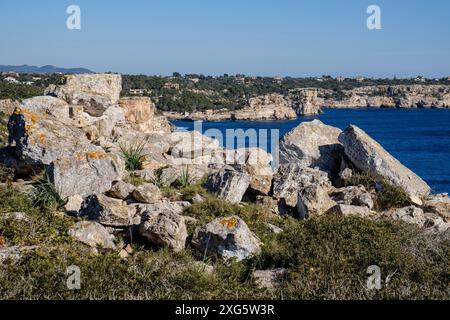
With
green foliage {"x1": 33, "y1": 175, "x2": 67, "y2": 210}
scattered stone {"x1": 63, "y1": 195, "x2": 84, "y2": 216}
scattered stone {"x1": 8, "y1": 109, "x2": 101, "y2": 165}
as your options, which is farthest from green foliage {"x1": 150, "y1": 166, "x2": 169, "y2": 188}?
green foliage {"x1": 33, "y1": 175, "x2": 67, "y2": 210}

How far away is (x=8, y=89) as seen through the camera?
6906 cm

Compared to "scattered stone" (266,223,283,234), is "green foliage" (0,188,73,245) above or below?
above

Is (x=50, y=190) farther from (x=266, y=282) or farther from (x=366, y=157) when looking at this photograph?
(x=366, y=157)

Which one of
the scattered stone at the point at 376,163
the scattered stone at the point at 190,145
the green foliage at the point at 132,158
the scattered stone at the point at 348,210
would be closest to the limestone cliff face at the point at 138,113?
the scattered stone at the point at 190,145

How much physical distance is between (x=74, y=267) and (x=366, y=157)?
9766 mm

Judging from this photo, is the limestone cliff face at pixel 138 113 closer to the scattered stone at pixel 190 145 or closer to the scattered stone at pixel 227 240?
the scattered stone at pixel 190 145

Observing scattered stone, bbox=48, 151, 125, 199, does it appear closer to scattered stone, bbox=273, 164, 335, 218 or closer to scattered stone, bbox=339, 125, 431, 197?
scattered stone, bbox=273, 164, 335, 218

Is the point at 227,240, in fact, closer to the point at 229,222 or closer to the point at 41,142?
the point at 229,222

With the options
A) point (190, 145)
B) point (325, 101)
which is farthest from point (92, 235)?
point (325, 101)

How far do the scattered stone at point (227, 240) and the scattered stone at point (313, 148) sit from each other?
7.42 metres

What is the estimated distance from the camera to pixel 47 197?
1079cm

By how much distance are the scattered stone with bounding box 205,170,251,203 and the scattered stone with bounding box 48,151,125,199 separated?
2.34 m

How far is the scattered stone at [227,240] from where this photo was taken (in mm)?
8984

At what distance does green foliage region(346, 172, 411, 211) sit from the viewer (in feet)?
44.9
